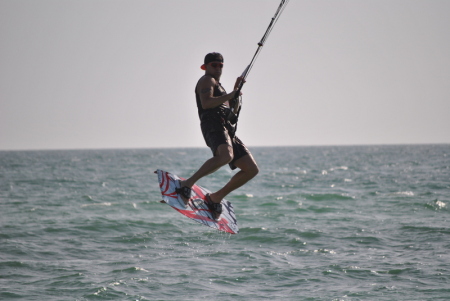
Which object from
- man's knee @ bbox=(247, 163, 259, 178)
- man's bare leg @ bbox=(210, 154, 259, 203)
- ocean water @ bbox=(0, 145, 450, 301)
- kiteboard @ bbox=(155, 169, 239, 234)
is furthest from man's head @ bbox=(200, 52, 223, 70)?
ocean water @ bbox=(0, 145, 450, 301)

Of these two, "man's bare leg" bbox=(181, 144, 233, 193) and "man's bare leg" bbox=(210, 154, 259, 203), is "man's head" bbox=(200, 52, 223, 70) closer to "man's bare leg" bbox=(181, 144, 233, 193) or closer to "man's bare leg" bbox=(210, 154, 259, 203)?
"man's bare leg" bbox=(181, 144, 233, 193)

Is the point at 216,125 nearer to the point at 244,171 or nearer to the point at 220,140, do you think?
the point at 220,140

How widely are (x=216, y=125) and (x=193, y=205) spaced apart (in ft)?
4.76

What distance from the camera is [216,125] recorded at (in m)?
8.91

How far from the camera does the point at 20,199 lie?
97.5ft

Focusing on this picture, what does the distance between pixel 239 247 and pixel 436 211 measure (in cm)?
1104

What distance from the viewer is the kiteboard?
9041 millimetres

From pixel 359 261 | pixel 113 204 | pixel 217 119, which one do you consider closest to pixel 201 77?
pixel 217 119

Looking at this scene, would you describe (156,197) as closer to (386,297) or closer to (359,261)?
(359,261)

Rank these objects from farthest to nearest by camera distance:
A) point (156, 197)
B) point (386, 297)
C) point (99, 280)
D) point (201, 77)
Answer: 1. point (156, 197)
2. point (99, 280)
3. point (386, 297)
4. point (201, 77)

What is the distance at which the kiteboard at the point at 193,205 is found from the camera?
9.04 metres

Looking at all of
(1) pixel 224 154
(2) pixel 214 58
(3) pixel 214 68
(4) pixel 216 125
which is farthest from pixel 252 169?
(2) pixel 214 58

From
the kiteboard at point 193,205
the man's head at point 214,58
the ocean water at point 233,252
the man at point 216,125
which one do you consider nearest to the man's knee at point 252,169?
the man at point 216,125

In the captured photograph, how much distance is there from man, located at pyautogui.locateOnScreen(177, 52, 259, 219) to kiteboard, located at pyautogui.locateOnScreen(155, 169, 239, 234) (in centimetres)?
15
